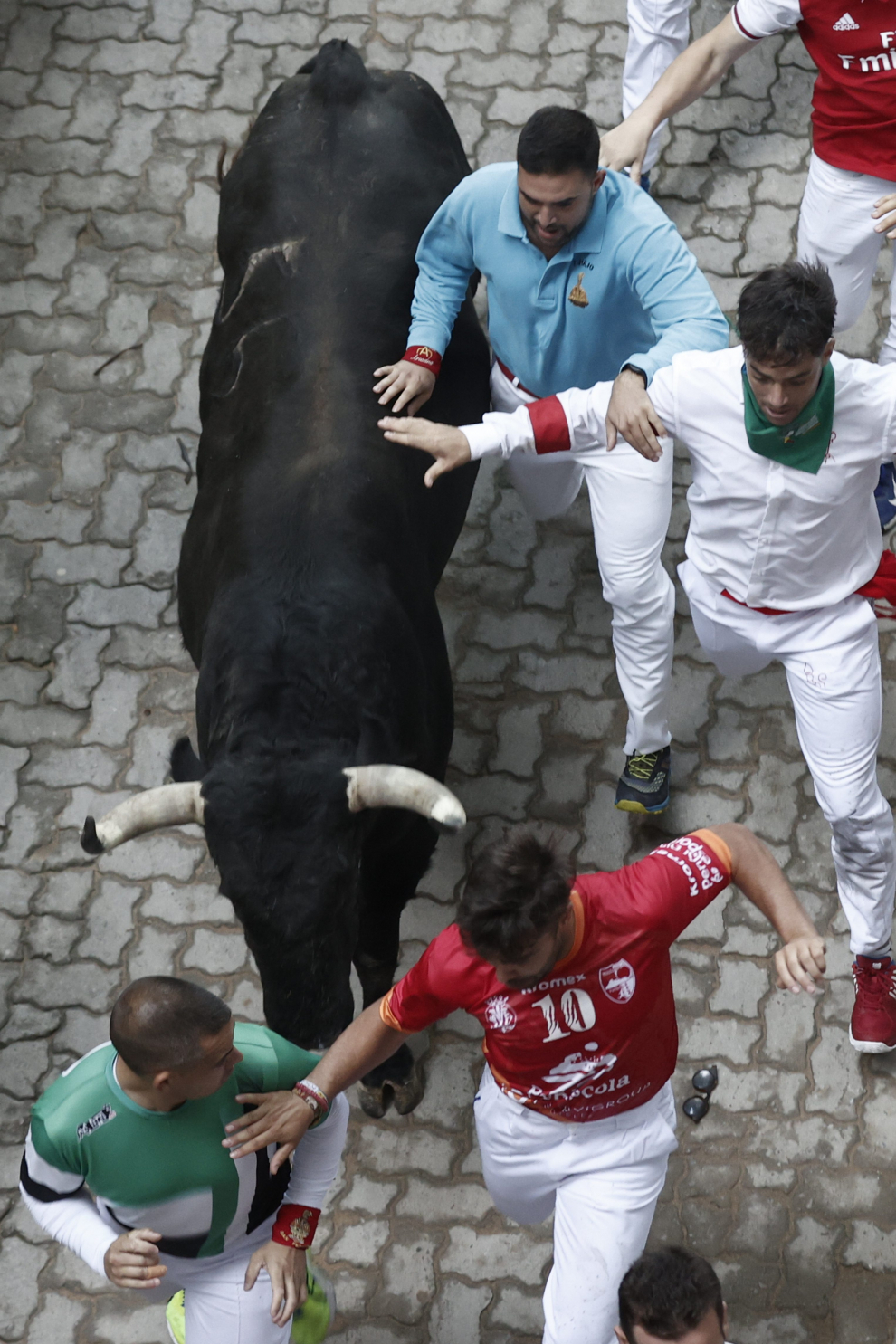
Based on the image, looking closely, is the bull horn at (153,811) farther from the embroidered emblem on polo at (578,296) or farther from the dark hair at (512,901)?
the embroidered emblem on polo at (578,296)

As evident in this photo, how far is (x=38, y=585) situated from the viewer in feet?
20.6

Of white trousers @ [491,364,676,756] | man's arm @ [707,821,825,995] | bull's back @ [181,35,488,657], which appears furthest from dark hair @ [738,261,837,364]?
bull's back @ [181,35,488,657]

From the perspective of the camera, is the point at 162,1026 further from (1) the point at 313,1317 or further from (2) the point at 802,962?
(2) the point at 802,962

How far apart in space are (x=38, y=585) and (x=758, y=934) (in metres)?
3.64

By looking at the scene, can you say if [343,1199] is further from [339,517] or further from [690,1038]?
[339,517]

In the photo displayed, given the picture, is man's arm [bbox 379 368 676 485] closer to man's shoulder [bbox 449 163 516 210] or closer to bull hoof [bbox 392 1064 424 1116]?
man's shoulder [bbox 449 163 516 210]

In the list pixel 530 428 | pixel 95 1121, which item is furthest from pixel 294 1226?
pixel 530 428

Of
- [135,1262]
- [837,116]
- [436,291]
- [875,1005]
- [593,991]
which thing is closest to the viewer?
[135,1262]

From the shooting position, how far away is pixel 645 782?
537 centimetres

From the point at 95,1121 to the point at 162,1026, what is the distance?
42cm

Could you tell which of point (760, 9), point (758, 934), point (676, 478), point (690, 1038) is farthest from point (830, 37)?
point (690, 1038)

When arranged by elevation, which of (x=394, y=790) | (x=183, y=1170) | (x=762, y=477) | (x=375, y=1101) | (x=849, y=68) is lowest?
(x=375, y=1101)

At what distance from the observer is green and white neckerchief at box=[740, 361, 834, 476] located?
3.81 meters

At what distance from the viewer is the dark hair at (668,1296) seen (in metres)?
2.86
